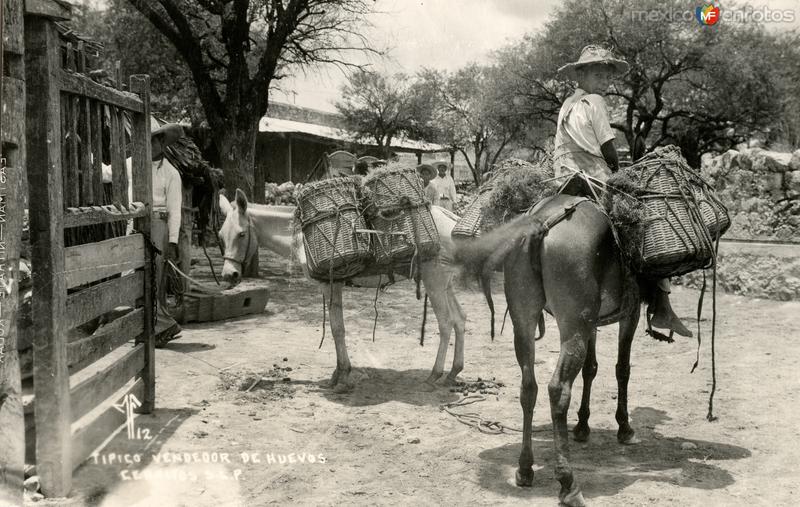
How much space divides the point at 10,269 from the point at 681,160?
428cm

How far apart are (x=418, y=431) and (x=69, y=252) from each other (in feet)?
9.76

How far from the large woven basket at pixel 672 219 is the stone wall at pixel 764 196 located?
526 inches

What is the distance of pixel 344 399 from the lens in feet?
20.6

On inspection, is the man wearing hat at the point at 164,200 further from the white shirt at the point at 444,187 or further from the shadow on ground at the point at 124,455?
the white shirt at the point at 444,187

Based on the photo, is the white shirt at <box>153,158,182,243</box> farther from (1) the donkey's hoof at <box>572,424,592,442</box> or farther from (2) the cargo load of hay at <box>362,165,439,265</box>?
(1) the donkey's hoof at <box>572,424,592,442</box>

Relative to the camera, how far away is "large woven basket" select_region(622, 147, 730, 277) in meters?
4.43

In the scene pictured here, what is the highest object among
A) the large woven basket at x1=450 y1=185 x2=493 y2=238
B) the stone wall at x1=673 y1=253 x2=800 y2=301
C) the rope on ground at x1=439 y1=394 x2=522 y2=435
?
the large woven basket at x1=450 y1=185 x2=493 y2=238

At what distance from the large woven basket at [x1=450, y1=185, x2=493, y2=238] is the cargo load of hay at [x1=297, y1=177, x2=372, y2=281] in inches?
53.5

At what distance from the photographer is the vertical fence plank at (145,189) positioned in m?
5.50

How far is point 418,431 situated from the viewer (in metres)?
5.46

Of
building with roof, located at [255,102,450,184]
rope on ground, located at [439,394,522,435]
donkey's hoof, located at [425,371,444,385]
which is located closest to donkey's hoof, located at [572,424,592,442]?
rope on ground, located at [439,394,522,435]

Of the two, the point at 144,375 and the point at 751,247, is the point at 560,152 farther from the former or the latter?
the point at 751,247

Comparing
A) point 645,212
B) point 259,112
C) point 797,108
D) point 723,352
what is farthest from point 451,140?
point 645,212

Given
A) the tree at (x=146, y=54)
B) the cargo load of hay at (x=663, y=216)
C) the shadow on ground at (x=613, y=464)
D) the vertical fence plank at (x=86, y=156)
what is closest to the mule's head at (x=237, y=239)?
the vertical fence plank at (x=86, y=156)
